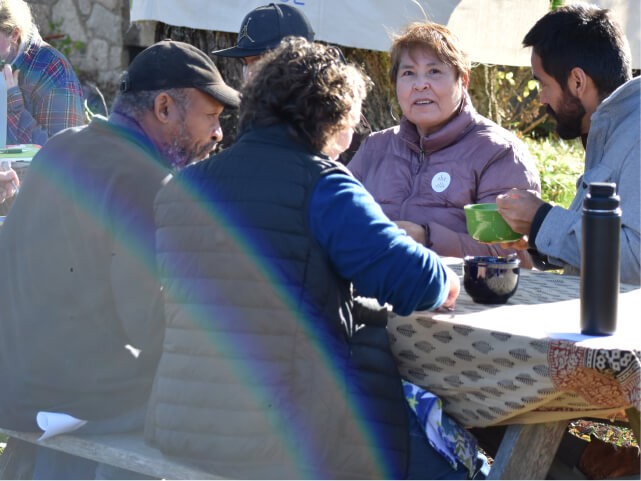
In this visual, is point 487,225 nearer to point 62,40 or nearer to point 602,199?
point 602,199

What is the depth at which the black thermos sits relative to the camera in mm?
1755

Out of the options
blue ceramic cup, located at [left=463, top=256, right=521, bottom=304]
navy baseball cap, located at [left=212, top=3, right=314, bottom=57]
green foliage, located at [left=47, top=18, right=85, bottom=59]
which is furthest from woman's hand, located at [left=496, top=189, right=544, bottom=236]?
green foliage, located at [left=47, top=18, right=85, bottom=59]

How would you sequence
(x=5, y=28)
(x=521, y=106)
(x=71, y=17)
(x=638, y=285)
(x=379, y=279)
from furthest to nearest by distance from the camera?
(x=521, y=106)
(x=71, y=17)
(x=5, y=28)
(x=638, y=285)
(x=379, y=279)

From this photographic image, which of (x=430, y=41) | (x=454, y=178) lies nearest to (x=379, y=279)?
(x=454, y=178)

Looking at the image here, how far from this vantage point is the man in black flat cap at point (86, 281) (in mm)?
2191

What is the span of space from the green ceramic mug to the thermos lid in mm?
676

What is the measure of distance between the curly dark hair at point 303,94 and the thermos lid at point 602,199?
61 centimetres

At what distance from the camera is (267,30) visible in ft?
12.1

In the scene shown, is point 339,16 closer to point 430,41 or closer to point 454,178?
point 430,41

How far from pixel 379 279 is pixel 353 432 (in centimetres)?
40

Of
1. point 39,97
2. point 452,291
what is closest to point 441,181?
point 452,291

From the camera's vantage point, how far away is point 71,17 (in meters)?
8.34

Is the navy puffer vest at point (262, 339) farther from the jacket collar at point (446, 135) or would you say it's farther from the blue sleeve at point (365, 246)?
the jacket collar at point (446, 135)

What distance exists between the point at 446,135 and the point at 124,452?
179cm
